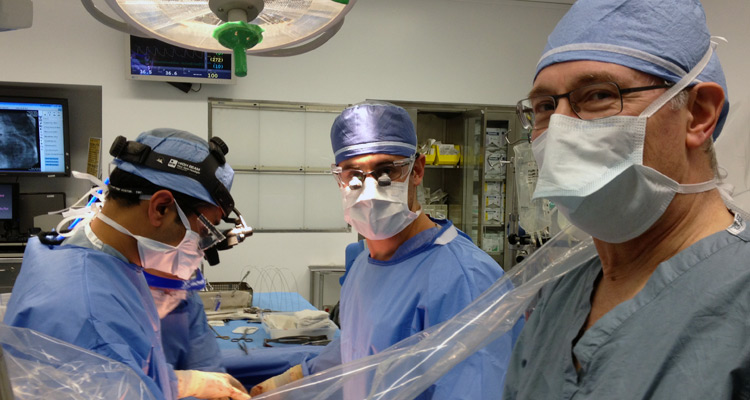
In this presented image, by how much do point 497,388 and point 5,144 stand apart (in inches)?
A: 171

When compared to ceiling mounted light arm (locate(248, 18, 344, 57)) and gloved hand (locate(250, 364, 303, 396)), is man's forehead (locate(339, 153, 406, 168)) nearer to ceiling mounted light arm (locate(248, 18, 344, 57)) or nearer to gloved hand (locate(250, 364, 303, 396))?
ceiling mounted light arm (locate(248, 18, 344, 57))

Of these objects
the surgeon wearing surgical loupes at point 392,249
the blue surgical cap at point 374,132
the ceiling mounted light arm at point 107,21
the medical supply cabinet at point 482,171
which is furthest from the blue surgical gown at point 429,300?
the medical supply cabinet at point 482,171

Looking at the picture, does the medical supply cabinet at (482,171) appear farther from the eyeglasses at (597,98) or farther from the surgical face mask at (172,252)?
the eyeglasses at (597,98)

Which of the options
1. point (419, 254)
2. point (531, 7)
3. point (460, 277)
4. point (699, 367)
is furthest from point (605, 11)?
point (531, 7)

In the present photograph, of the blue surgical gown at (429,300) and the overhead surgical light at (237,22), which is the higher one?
the overhead surgical light at (237,22)

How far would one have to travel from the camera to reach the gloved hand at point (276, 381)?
6.40 ft

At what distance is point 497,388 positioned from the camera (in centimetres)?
128

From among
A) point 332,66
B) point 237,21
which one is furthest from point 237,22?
point 332,66

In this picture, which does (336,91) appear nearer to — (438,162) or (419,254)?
(438,162)

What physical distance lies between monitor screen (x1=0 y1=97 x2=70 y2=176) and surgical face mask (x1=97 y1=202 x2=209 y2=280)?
10.6ft

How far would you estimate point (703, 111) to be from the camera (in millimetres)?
804

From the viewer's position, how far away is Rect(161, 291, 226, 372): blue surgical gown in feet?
7.01

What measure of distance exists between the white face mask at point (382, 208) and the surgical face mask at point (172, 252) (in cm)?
50

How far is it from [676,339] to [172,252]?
1329mm
